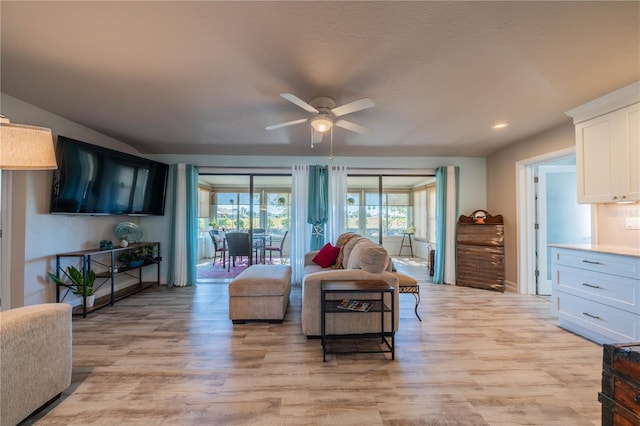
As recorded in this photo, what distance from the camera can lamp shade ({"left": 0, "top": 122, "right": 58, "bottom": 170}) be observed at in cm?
136

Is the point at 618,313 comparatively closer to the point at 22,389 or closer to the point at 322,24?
the point at 322,24

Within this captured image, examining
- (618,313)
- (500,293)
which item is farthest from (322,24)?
(500,293)

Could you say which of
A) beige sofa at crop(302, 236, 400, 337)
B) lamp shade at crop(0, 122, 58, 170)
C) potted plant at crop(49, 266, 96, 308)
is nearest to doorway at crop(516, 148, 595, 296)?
beige sofa at crop(302, 236, 400, 337)

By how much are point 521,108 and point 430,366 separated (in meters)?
2.84

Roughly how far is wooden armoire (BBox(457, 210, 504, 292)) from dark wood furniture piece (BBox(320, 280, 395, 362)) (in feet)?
8.85

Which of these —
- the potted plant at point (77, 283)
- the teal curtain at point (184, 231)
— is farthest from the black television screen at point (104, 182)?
the potted plant at point (77, 283)

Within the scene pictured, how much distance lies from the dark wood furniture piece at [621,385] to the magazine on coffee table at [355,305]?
5.33 ft

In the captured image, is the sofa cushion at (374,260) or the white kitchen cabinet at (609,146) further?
the sofa cushion at (374,260)

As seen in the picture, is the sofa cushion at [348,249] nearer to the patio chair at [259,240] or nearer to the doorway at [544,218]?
the patio chair at [259,240]

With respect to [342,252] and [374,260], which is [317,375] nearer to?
[374,260]

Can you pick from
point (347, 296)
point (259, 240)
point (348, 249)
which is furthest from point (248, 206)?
point (347, 296)

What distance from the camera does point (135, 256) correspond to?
4.07m

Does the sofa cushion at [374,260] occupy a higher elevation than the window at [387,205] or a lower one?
lower

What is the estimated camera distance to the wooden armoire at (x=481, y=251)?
4.27m
